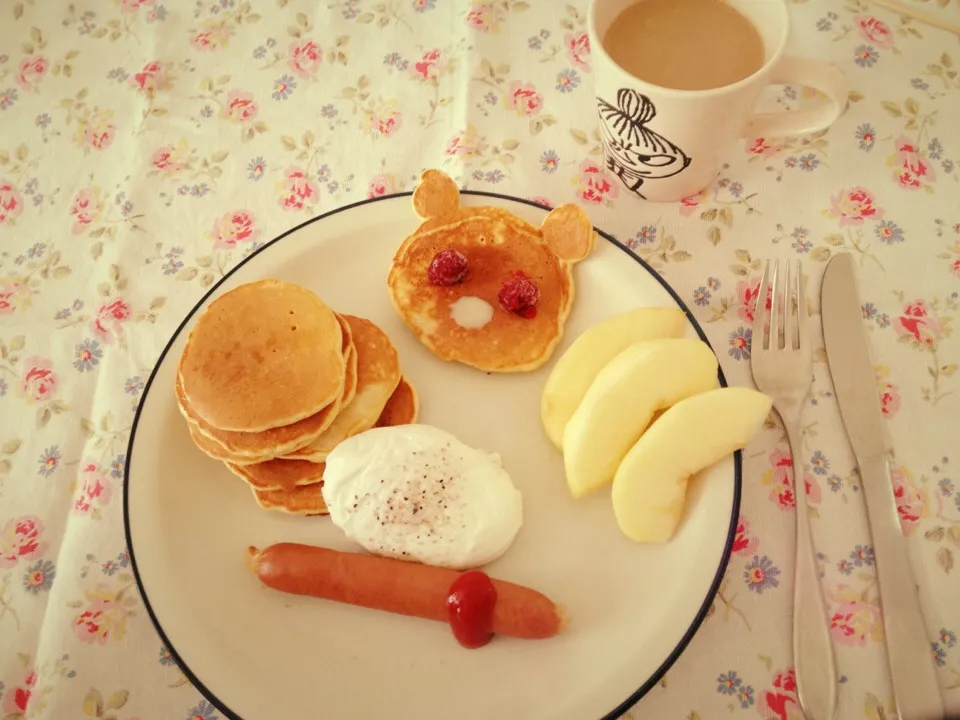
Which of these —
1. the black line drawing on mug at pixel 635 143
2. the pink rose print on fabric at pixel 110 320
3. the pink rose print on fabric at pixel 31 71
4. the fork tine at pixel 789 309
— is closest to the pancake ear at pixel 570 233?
the black line drawing on mug at pixel 635 143

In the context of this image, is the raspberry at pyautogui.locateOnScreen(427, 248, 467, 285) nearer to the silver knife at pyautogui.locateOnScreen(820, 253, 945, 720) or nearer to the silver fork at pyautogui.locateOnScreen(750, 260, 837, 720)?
the silver fork at pyautogui.locateOnScreen(750, 260, 837, 720)

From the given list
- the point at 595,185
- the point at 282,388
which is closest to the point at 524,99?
the point at 595,185

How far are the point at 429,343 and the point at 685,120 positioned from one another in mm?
609

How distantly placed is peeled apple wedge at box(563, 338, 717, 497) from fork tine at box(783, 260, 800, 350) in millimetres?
219

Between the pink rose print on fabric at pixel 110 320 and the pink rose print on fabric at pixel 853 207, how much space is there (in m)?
1.52

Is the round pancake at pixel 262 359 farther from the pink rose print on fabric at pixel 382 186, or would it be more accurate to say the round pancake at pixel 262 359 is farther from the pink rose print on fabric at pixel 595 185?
the pink rose print on fabric at pixel 595 185

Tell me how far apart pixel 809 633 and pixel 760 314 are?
0.56 meters

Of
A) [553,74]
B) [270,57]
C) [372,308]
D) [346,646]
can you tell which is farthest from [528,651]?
[270,57]

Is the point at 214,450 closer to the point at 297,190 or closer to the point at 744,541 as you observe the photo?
the point at 297,190

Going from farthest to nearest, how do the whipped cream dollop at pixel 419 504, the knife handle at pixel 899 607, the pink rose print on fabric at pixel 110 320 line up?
the pink rose print on fabric at pixel 110 320 → the whipped cream dollop at pixel 419 504 → the knife handle at pixel 899 607

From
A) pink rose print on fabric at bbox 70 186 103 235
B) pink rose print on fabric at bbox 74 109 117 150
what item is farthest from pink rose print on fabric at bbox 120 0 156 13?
pink rose print on fabric at bbox 70 186 103 235

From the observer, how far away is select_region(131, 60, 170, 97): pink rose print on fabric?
1.69 m

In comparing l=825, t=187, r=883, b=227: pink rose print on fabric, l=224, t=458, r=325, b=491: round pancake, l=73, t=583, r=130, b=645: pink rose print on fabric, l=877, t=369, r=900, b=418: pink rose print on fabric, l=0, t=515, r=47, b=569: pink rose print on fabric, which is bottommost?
l=73, t=583, r=130, b=645: pink rose print on fabric

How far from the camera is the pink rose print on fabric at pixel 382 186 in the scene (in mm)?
1541
